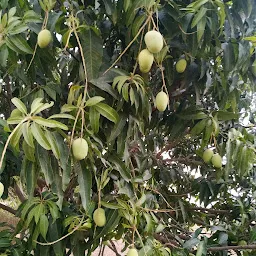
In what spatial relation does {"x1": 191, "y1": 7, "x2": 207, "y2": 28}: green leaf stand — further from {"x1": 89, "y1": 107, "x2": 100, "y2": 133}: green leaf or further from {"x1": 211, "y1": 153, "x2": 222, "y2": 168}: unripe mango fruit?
{"x1": 211, "y1": 153, "x2": 222, "y2": 168}: unripe mango fruit

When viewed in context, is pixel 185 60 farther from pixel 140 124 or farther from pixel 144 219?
pixel 144 219

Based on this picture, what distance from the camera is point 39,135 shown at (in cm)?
69

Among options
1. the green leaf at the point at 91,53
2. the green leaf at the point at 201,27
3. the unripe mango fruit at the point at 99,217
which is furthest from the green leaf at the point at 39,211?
the green leaf at the point at 201,27

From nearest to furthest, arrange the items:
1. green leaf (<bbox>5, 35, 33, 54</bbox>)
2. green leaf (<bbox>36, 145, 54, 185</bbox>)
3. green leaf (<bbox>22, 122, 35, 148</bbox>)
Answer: green leaf (<bbox>22, 122, 35, 148</bbox>) < green leaf (<bbox>36, 145, 54, 185</bbox>) < green leaf (<bbox>5, 35, 33, 54</bbox>)

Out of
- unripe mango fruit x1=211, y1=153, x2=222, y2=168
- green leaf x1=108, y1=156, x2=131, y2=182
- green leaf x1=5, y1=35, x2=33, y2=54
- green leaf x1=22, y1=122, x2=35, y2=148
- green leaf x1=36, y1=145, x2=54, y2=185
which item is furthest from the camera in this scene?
unripe mango fruit x1=211, y1=153, x2=222, y2=168

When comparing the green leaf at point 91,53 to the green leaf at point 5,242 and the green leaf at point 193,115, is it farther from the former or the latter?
the green leaf at point 5,242

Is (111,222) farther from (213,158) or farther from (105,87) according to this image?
(213,158)

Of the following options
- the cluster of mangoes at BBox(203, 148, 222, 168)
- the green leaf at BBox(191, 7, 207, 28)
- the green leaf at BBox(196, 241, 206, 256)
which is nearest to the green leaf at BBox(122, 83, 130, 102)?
the green leaf at BBox(191, 7, 207, 28)

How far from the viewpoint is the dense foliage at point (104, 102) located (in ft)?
2.79

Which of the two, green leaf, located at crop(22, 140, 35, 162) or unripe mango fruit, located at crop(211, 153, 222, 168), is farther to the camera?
unripe mango fruit, located at crop(211, 153, 222, 168)

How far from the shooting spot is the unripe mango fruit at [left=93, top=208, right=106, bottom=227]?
0.95m

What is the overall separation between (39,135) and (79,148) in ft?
0.42

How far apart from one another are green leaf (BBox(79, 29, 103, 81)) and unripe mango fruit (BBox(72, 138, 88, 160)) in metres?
0.18

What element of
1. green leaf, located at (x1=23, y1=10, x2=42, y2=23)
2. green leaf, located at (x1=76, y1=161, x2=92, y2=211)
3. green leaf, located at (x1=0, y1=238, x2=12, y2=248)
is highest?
green leaf, located at (x1=23, y1=10, x2=42, y2=23)
